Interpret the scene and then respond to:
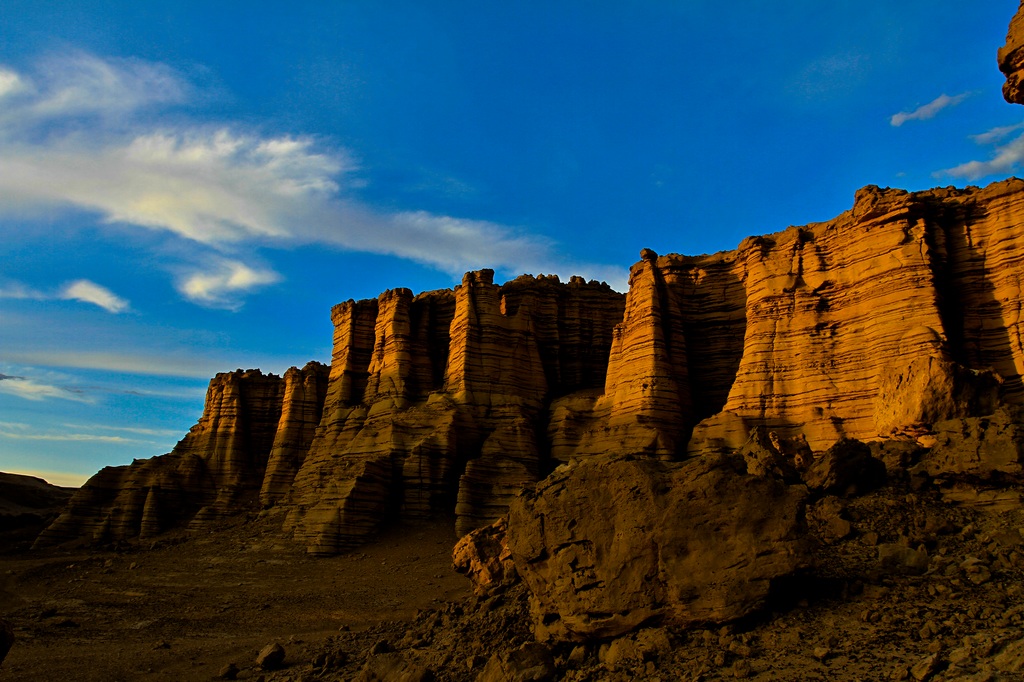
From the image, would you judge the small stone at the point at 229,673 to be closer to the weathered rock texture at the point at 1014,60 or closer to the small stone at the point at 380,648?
the small stone at the point at 380,648

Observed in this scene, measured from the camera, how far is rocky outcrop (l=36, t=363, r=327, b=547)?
147 feet

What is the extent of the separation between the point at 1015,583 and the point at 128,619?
2591cm

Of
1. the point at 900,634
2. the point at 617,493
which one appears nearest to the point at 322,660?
the point at 617,493

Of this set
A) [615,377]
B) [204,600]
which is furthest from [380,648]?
[615,377]

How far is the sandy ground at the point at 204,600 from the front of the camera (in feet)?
60.4

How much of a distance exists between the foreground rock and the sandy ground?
904 centimetres

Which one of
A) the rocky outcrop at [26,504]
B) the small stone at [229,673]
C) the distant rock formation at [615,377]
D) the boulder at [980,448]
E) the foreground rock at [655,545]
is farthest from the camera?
the rocky outcrop at [26,504]

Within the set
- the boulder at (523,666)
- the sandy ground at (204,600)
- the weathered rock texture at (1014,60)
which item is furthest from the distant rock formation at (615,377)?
the weathered rock texture at (1014,60)

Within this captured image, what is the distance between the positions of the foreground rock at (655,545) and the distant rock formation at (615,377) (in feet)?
19.8

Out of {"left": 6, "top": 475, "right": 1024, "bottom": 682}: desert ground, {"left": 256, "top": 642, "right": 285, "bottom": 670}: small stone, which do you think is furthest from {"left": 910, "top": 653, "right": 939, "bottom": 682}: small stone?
{"left": 256, "top": 642, "right": 285, "bottom": 670}: small stone

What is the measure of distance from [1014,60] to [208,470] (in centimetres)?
5047

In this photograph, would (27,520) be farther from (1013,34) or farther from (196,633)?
(1013,34)

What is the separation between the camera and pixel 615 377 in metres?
34.1

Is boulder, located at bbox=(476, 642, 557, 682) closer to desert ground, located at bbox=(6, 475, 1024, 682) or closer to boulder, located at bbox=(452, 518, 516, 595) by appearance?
desert ground, located at bbox=(6, 475, 1024, 682)
